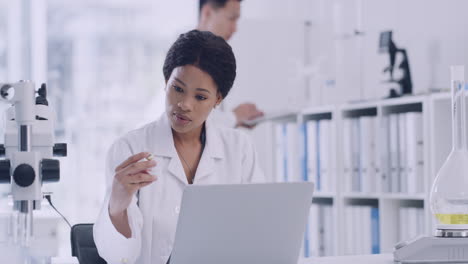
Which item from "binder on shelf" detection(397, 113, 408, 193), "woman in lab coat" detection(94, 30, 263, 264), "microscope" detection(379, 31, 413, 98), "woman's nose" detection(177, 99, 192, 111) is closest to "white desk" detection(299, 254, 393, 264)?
"woman in lab coat" detection(94, 30, 263, 264)

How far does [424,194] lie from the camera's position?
306 centimetres

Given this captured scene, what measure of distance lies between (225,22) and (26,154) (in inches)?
110

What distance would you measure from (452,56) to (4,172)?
8.35 feet

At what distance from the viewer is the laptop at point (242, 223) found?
1.50 meters

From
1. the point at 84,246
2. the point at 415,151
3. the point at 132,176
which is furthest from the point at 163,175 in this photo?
the point at 415,151

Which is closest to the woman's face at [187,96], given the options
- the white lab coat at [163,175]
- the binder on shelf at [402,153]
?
the white lab coat at [163,175]

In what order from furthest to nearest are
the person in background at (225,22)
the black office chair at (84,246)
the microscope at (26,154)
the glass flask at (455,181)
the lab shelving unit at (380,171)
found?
the person in background at (225,22)
the lab shelving unit at (380,171)
the black office chair at (84,246)
the glass flask at (455,181)
the microscope at (26,154)

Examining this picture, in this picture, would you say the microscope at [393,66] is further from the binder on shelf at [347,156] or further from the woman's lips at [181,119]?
the woman's lips at [181,119]

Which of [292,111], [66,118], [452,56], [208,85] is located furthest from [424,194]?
[66,118]

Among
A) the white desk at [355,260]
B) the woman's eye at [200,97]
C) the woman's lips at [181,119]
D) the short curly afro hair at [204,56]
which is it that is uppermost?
the short curly afro hair at [204,56]

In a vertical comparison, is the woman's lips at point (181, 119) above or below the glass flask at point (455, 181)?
above

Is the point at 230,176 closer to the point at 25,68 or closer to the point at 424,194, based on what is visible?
the point at 424,194

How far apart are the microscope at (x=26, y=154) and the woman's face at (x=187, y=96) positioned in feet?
2.10

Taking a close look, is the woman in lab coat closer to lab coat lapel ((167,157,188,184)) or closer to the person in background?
lab coat lapel ((167,157,188,184))
